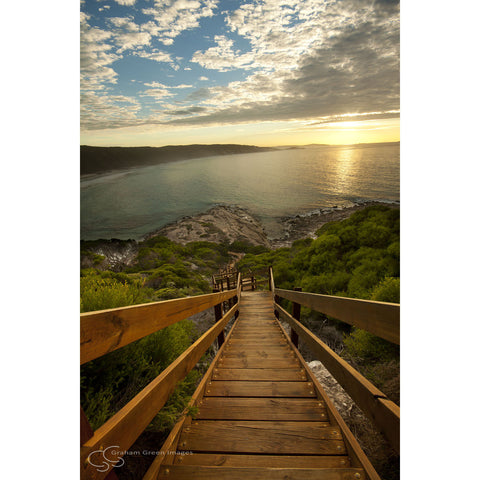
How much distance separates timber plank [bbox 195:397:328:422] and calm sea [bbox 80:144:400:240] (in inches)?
1772

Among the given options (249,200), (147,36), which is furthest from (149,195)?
(147,36)

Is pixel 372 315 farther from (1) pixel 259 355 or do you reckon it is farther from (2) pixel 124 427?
(1) pixel 259 355

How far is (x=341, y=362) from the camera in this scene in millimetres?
1334

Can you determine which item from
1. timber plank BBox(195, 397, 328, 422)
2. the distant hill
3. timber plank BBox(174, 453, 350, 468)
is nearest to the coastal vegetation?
timber plank BBox(195, 397, 328, 422)

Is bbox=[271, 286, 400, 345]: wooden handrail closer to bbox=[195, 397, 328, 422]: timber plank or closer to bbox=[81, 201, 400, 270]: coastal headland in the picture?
bbox=[195, 397, 328, 422]: timber plank

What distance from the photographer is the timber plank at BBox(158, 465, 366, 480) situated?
1056mm

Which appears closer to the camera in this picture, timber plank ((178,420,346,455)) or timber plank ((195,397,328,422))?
timber plank ((178,420,346,455))

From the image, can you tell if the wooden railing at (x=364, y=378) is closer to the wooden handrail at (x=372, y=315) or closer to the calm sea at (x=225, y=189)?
the wooden handrail at (x=372, y=315)

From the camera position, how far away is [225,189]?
67.1m

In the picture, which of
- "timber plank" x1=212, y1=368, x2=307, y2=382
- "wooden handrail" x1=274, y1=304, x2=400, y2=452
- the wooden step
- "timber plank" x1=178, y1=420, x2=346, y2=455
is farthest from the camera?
the wooden step

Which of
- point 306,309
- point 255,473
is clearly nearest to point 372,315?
point 255,473
